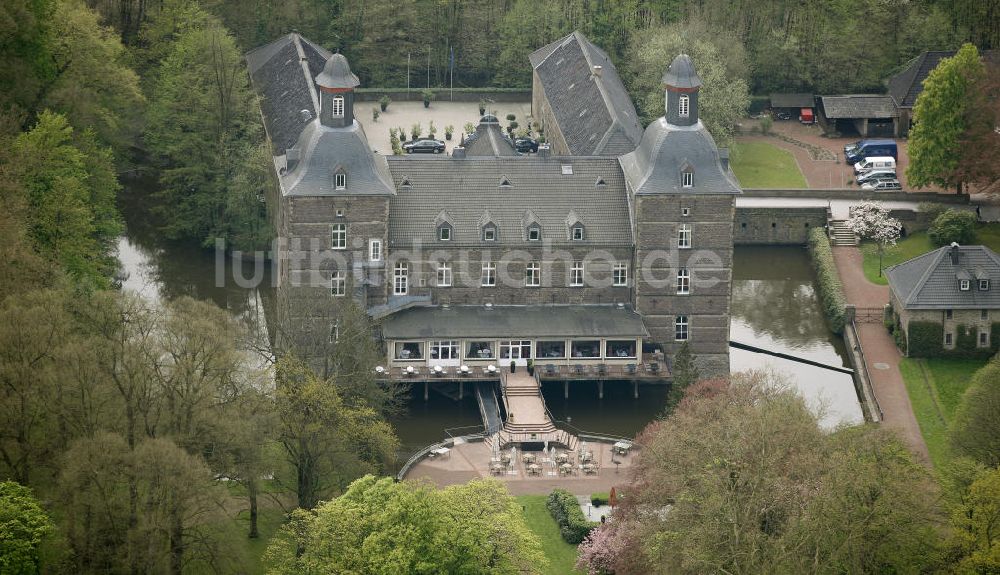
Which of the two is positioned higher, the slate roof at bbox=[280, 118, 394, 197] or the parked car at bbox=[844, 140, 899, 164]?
the parked car at bbox=[844, 140, 899, 164]

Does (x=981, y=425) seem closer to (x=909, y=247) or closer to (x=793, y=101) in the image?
(x=909, y=247)

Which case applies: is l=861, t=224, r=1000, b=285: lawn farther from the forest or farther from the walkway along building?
the forest

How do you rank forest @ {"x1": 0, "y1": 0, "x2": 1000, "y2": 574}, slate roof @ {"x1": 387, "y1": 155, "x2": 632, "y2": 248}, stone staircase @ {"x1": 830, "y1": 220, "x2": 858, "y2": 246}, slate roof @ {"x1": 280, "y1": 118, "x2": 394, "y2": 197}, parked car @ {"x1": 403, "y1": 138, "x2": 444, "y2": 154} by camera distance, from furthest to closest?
parked car @ {"x1": 403, "y1": 138, "x2": 444, "y2": 154}
stone staircase @ {"x1": 830, "y1": 220, "x2": 858, "y2": 246}
slate roof @ {"x1": 387, "y1": 155, "x2": 632, "y2": 248}
slate roof @ {"x1": 280, "y1": 118, "x2": 394, "y2": 197}
forest @ {"x1": 0, "y1": 0, "x2": 1000, "y2": 574}

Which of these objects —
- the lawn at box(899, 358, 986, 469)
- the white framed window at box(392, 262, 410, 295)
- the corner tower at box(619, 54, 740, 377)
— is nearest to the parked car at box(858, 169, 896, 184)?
the lawn at box(899, 358, 986, 469)

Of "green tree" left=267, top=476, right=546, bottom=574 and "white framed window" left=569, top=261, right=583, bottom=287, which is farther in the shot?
"white framed window" left=569, top=261, right=583, bottom=287

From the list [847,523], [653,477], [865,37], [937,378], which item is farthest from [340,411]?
[865,37]

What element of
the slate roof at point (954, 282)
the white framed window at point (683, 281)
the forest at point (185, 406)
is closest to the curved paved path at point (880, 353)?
the slate roof at point (954, 282)

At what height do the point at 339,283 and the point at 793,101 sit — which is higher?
the point at 793,101

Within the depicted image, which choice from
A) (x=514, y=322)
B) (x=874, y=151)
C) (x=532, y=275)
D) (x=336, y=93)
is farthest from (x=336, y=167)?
(x=874, y=151)
